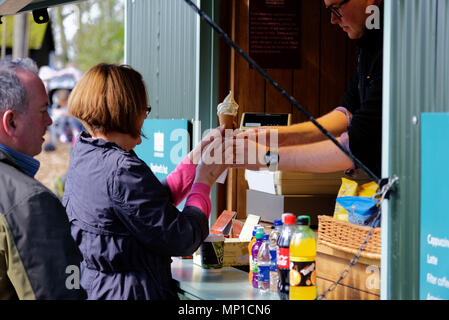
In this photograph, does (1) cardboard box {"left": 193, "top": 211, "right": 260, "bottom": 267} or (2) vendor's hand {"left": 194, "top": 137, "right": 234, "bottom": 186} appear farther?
(1) cardboard box {"left": 193, "top": 211, "right": 260, "bottom": 267}

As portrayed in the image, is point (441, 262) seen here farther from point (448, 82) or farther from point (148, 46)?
point (148, 46)

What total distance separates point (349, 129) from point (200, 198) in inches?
28.1

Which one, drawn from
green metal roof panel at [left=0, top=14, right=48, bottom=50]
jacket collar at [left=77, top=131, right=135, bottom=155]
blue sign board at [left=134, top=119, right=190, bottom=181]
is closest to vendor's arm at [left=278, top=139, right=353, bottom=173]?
jacket collar at [left=77, top=131, right=135, bottom=155]

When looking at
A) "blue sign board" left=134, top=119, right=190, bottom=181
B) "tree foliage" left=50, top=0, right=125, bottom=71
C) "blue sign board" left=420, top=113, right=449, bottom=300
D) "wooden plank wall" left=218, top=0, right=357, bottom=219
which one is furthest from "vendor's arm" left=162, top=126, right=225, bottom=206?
"tree foliage" left=50, top=0, right=125, bottom=71

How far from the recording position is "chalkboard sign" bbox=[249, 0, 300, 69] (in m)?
4.15

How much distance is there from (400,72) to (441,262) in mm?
619

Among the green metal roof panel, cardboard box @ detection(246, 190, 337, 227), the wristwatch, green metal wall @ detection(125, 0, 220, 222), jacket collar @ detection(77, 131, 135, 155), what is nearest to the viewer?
jacket collar @ detection(77, 131, 135, 155)

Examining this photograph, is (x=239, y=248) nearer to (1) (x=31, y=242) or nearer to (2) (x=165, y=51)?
(1) (x=31, y=242)

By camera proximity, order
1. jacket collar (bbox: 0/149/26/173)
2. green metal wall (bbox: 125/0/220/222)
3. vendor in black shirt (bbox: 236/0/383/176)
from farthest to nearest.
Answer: green metal wall (bbox: 125/0/220/222) → vendor in black shirt (bbox: 236/0/383/176) → jacket collar (bbox: 0/149/26/173)

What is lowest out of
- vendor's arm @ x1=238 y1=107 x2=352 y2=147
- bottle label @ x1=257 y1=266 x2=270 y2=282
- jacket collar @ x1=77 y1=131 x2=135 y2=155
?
bottle label @ x1=257 y1=266 x2=270 y2=282

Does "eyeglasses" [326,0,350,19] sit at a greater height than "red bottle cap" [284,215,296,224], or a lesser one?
greater

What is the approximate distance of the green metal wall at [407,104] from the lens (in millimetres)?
2020

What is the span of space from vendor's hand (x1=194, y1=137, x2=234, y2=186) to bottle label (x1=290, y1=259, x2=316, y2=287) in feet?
2.16

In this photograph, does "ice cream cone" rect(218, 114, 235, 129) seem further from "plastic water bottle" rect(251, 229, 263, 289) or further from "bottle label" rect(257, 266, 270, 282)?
"bottle label" rect(257, 266, 270, 282)
